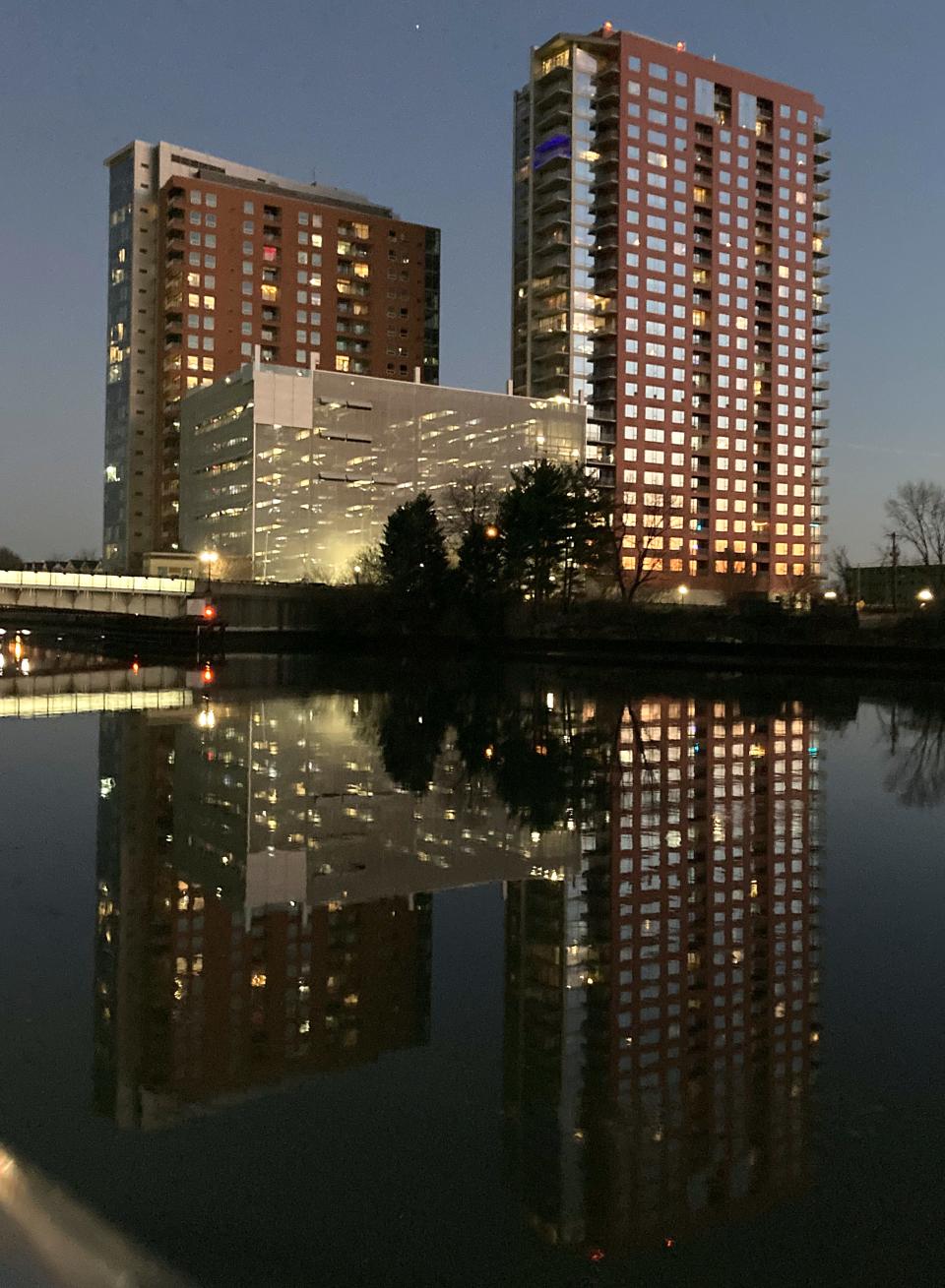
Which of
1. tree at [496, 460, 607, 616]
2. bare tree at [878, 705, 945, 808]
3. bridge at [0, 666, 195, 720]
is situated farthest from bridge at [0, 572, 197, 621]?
bare tree at [878, 705, 945, 808]

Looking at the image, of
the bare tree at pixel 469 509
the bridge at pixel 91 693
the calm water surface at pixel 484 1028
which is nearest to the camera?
the calm water surface at pixel 484 1028

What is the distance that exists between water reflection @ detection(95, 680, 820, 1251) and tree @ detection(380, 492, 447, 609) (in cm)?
6616

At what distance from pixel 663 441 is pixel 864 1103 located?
142049mm

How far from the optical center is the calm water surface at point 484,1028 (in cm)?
463

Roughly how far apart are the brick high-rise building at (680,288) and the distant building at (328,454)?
642 inches

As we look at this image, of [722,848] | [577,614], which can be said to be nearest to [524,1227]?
[722,848]

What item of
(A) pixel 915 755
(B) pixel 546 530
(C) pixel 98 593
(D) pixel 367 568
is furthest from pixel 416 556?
(A) pixel 915 755

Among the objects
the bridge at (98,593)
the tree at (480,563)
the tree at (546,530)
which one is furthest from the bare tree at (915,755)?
the bridge at (98,593)

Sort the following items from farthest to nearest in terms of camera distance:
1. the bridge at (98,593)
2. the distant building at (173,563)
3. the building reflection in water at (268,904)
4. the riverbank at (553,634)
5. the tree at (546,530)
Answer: the distant building at (173,563) → the tree at (546,530) → the bridge at (98,593) → the riverbank at (553,634) → the building reflection in water at (268,904)

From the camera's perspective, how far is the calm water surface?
4.63 meters

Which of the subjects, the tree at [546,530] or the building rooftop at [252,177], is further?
the building rooftop at [252,177]

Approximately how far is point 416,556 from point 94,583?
22.7 meters

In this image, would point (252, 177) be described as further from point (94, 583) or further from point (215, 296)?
point (94, 583)

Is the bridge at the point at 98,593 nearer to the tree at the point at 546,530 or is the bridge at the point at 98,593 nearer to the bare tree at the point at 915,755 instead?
the tree at the point at 546,530
